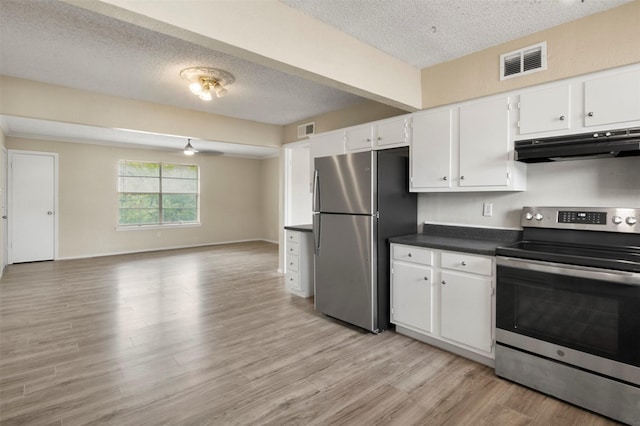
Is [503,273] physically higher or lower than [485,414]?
higher

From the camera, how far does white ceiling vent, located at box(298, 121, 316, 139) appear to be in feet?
16.7

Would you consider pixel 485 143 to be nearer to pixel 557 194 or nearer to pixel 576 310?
pixel 557 194

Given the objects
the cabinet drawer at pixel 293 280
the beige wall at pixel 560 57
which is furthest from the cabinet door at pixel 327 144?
the cabinet drawer at pixel 293 280

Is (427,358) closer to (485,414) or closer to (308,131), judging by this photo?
(485,414)

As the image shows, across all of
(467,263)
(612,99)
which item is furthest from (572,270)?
(612,99)

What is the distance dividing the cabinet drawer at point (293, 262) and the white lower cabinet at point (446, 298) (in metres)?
1.60

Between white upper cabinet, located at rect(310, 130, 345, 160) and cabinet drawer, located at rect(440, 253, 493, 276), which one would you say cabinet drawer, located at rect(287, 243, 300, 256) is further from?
cabinet drawer, located at rect(440, 253, 493, 276)

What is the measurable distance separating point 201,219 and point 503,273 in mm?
7815

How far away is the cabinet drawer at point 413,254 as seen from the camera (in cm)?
277

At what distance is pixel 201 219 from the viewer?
8727 mm

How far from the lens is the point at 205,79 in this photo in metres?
3.35

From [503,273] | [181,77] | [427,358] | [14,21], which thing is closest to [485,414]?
[427,358]

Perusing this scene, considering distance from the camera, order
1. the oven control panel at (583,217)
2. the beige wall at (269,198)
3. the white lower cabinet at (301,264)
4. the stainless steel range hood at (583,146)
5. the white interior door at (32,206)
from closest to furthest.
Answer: the stainless steel range hood at (583,146) → the oven control panel at (583,217) → the white lower cabinet at (301,264) → the white interior door at (32,206) → the beige wall at (269,198)

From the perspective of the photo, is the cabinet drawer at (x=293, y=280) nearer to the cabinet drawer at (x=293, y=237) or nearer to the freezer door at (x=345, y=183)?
the cabinet drawer at (x=293, y=237)
